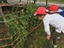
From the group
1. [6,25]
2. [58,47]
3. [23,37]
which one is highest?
[6,25]

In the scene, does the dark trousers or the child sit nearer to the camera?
the child

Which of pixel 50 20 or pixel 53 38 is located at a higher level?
pixel 50 20

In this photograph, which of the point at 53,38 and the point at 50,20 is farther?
the point at 53,38

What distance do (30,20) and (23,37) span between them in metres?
0.60

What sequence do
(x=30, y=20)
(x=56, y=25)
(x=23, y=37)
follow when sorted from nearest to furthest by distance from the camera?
(x=56, y=25)
(x=23, y=37)
(x=30, y=20)

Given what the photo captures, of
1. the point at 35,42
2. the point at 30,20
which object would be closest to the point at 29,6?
the point at 30,20

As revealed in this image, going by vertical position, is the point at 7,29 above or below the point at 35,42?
above

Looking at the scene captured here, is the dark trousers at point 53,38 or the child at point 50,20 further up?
Result: the child at point 50,20

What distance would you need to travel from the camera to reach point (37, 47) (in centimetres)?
593

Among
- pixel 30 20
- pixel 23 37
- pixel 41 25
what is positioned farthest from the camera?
pixel 41 25

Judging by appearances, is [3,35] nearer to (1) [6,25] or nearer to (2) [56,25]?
(1) [6,25]

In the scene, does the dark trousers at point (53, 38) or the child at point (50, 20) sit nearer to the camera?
the child at point (50, 20)

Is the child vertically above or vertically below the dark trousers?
above

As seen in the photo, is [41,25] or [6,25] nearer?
[6,25]
